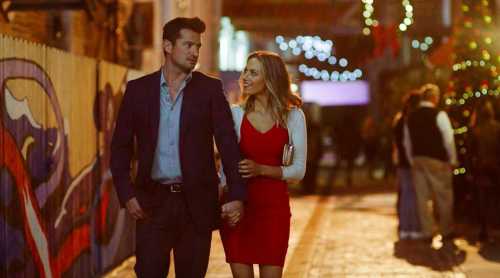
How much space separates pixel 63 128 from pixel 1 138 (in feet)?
5.11

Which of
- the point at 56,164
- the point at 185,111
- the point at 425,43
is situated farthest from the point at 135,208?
the point at 425,43

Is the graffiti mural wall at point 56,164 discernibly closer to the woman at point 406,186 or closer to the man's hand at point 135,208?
the man's hand at point 135,208

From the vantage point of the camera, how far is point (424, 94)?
43.2 ft

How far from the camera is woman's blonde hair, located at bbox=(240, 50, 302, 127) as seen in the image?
20.1ft

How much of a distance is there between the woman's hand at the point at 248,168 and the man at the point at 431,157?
727cm

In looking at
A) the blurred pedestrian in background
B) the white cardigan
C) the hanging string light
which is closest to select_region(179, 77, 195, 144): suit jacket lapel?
the white cardigan

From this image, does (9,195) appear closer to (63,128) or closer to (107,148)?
(63,128)

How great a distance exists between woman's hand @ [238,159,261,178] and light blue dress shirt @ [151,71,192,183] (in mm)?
362

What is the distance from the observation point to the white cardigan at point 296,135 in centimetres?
613

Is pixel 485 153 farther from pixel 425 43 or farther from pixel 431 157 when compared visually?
pixel 425 43

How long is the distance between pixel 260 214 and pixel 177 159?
2.26ft

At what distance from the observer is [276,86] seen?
6.15 metres

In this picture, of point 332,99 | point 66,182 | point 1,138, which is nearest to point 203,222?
point 1,138

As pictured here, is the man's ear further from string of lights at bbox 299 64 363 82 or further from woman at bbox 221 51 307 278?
string of lights at bbox 299 64 363 82
